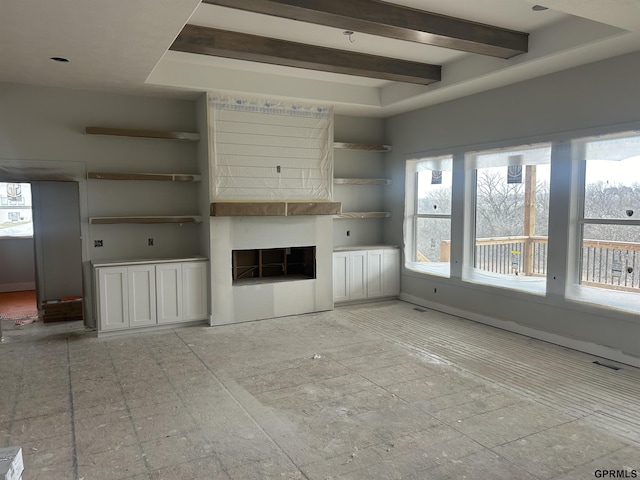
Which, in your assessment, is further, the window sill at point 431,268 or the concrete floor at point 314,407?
the window sill at point 431,268

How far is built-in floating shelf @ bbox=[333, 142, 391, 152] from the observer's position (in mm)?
6680

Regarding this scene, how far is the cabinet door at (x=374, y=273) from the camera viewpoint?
22.7 feet

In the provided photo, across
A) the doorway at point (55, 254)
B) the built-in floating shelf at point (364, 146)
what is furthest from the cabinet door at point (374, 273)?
the doorway at point (55, 254)

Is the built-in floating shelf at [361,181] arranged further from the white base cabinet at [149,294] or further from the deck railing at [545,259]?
the white base cabinet at [149,294]

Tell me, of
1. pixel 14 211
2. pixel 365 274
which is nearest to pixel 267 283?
pixel 365 274

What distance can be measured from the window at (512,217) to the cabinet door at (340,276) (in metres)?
1.70

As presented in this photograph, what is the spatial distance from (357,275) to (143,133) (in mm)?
3488

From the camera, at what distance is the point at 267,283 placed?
19.8 ft

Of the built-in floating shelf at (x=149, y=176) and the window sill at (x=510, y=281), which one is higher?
the built-in floating shelf at (x=149, y=176)

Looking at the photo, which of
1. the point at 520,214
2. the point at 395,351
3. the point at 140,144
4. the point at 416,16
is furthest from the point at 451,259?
the point at 140,144

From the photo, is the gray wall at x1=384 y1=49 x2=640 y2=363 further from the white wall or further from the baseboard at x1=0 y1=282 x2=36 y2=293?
the baseboard at x1=0 y1=282 x2=36 y2=293

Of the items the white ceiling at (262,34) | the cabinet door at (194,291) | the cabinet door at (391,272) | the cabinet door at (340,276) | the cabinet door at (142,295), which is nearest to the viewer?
the white ceiling at (262,34)

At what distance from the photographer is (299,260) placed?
6770mm

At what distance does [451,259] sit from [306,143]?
98.8 inches
